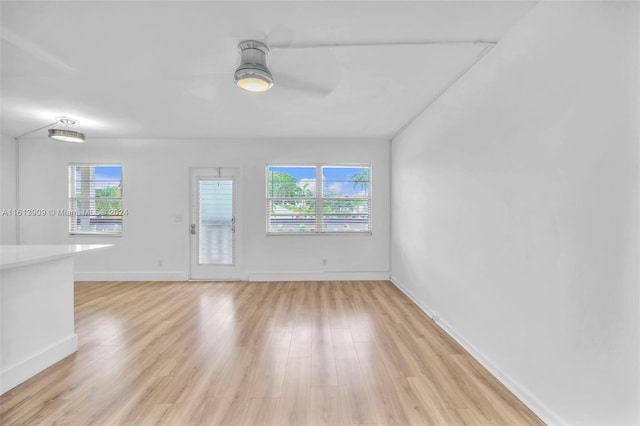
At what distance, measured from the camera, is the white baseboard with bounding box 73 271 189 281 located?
4816mm

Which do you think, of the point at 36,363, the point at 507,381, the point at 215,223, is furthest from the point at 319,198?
the point at 36,363

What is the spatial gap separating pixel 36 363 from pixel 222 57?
9.36ft

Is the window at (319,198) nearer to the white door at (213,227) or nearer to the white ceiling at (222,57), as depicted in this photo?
the white door at (213,227)

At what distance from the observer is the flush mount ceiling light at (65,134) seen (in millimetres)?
3580

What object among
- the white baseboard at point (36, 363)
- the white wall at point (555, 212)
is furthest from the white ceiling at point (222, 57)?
the white baseboard at point (36, 363)

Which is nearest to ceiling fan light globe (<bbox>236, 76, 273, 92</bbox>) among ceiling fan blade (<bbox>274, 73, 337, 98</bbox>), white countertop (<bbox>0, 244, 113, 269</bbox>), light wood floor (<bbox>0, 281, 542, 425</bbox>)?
ceiling fan blade (<bbox>274, 73, 337, 98</bbox>)

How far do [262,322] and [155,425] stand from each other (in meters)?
1.49

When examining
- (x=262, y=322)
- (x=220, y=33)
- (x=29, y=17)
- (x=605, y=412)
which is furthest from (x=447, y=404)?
(x=29, y=17)

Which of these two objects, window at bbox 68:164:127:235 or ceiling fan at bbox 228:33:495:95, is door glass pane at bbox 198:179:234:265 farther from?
ceiling fan at bbox 228:33:495:95

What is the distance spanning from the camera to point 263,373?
6.62 ft

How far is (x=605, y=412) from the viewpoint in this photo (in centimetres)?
124

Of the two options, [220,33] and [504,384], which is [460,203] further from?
[220,33]

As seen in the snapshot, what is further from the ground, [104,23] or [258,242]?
[104,23]

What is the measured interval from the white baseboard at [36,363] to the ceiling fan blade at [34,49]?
2.42 m
